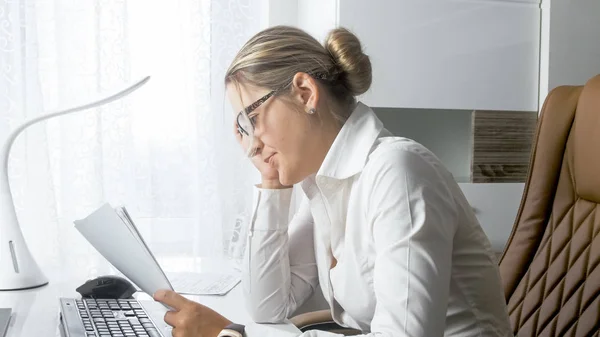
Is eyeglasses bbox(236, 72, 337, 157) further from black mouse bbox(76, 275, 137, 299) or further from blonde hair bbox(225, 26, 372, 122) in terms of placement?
black mouse bbox(76, 275, 137, 299)

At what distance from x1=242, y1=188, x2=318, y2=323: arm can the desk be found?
4cm

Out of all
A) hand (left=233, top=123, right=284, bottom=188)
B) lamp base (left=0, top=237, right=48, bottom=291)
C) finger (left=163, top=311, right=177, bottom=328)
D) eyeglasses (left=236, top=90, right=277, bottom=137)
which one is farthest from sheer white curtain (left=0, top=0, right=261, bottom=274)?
finger (left=163, top=311, right=177, bottom=328)

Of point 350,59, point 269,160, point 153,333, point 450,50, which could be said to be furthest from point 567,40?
point 153,333

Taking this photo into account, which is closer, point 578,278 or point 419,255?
point 419,255

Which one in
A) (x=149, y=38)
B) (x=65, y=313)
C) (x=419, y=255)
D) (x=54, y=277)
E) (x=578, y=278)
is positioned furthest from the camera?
(x=149, y=38)

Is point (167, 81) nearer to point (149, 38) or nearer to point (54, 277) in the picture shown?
point (149, 38)

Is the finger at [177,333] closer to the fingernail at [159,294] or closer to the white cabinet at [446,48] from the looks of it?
the fingernail at [159,294]

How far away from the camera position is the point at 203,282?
1534mm

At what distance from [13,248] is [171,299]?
0.53m

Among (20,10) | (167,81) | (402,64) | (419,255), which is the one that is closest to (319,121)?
(419,255)

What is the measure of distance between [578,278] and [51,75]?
64.9 inches

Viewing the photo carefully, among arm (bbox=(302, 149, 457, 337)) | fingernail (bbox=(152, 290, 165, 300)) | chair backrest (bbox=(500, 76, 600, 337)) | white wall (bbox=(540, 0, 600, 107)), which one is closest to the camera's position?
arm (bbox=(302, 149, 457, 337))

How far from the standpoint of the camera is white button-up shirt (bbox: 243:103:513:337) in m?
0.95

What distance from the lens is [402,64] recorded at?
2.14 metres
